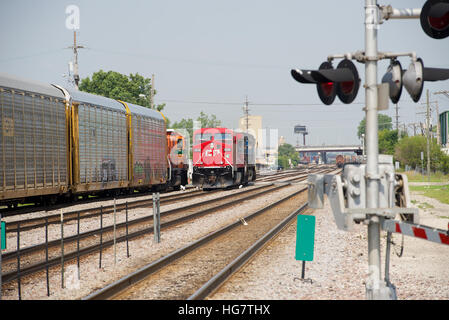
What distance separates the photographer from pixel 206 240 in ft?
43.9

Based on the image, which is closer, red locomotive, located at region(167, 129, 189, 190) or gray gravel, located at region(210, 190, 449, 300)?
gray gravel, located at region(210, 190, 449, 300)

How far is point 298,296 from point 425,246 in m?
6.02

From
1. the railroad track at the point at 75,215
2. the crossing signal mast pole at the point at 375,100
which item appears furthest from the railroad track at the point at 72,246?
the crossing signal mast pole at the point at 375,100

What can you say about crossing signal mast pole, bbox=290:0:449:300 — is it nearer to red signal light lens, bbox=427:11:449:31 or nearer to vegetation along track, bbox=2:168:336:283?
red signal light lens, bbox=427:11:449:31

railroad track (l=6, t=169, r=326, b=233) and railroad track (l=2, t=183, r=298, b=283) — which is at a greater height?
railroad track (l=6, t=169, r=326, b=233)

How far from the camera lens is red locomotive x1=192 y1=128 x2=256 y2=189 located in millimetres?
32562

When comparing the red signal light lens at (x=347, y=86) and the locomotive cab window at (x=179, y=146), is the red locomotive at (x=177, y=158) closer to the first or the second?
the locomotive cab window at (x=179, y=146)

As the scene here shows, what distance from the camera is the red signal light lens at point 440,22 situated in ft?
18.6

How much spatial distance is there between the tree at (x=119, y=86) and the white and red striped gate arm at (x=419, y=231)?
67103mm

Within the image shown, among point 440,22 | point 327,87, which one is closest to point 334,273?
point 327,87

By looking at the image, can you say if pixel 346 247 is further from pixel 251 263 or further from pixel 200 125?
pixel 200 125

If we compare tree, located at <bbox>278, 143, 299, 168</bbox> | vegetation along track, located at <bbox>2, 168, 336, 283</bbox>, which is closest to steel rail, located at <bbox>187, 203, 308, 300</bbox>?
vegetation along track, located at <bbox>2, 168, 336, 283</bbox>

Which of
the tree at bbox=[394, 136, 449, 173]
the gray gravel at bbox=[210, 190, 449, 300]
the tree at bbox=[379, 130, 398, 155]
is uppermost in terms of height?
the tree at bbox=[379, 130, 398, 155]

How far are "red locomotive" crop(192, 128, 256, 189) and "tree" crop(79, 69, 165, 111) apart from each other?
39001 mm
